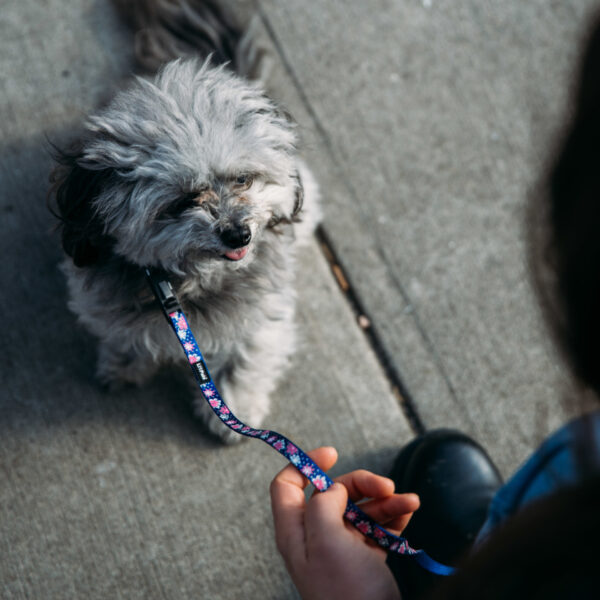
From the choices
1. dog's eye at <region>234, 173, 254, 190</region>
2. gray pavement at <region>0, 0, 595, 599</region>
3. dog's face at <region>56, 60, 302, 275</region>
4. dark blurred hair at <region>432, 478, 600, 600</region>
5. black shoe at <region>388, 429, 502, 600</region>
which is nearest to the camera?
dark blurred hair at <region>432, 478, 600, 600</region>

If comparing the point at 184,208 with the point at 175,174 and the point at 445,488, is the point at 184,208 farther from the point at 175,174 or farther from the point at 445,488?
the point at 445,488

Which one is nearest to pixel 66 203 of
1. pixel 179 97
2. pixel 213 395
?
pixel 179 97

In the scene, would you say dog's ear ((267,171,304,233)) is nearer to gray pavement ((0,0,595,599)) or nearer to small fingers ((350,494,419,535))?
gray pavement ((0,0,595,599))

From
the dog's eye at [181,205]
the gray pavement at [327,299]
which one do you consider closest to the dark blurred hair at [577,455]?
the dog's eye at [181,205]

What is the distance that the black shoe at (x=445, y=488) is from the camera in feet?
Answer: 6.63

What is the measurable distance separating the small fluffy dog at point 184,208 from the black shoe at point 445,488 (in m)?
0.75

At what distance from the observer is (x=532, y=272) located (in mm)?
959

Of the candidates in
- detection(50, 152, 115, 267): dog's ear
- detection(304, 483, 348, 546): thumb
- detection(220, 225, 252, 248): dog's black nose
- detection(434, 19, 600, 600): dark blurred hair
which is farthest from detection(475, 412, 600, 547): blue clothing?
detection(50, 152, 115, 267): dog's ear

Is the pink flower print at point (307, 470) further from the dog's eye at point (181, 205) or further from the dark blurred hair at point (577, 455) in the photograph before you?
the dog's eye at point (181, 205)

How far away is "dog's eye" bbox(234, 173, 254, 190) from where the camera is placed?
1770 millimetres

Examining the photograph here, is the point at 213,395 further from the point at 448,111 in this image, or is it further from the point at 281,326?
the point at 448,111

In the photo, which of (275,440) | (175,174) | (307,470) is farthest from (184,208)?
(307,470)

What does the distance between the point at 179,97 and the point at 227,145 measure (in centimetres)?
21

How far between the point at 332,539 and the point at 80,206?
1155 millimetres
